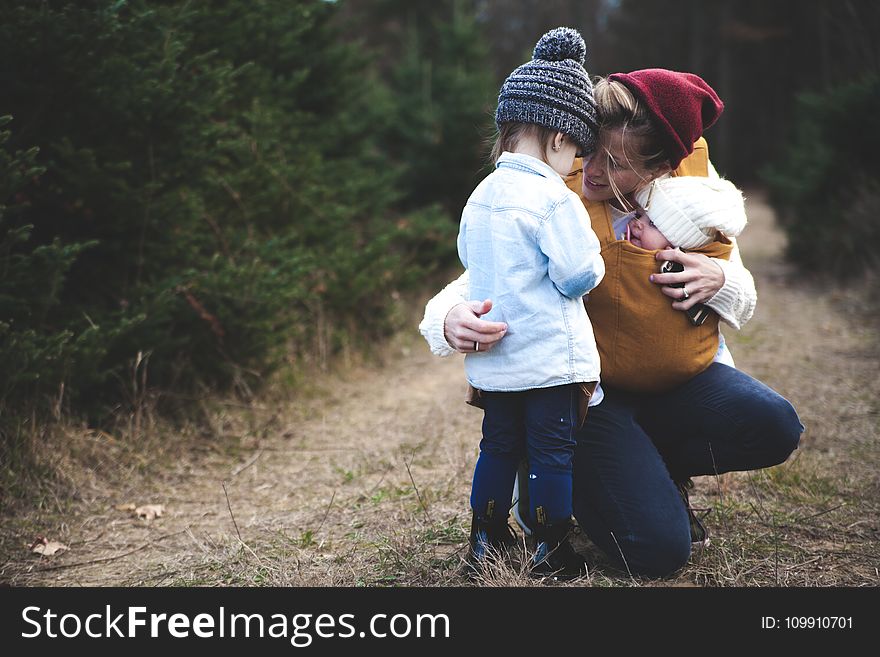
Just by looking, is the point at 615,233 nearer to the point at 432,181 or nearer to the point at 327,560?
the point at 327,560

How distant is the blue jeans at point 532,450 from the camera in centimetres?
229

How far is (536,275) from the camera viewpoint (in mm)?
2271

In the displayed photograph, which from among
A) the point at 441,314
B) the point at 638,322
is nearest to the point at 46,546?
the point at 441,314

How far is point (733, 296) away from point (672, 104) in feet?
2.19

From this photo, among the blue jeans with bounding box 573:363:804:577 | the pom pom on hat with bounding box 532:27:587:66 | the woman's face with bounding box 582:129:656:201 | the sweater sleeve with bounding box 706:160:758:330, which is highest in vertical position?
the pom pom on hat with bounding box 532:27:587:66

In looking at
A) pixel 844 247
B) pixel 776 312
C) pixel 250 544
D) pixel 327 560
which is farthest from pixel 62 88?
pixel 844 247

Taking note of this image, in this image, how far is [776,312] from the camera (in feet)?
24.0

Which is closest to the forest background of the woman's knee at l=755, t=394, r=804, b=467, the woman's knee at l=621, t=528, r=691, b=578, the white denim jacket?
the white denim jacket

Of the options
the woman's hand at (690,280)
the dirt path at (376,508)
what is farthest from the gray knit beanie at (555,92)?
the dirt path at (376,508)

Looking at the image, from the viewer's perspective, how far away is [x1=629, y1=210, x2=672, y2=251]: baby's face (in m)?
2.54

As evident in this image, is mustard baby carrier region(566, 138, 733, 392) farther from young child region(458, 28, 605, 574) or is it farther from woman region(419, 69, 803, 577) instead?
young child region(458, 28, 605, 574)

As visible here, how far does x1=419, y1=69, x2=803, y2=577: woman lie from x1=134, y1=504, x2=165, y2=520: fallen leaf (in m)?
1.76

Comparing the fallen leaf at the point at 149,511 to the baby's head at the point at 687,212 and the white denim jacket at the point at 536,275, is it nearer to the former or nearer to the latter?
the white denim jacket at the point at 536,275

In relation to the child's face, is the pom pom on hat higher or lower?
higher
